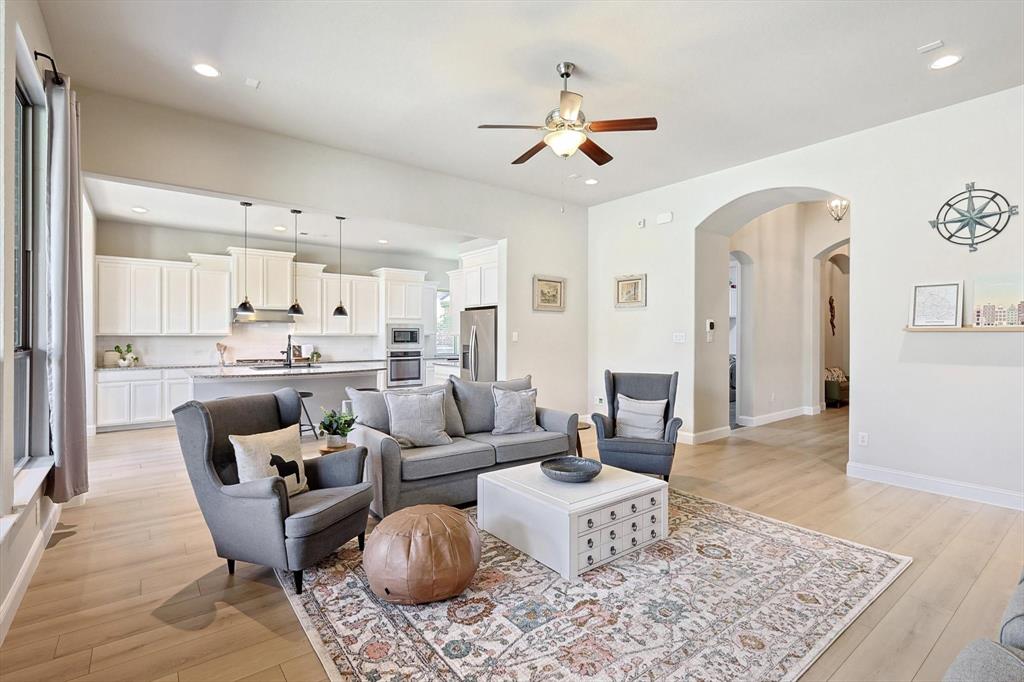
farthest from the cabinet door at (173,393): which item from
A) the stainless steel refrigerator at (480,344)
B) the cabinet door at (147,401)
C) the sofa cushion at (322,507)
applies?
the sofa cushion at (322,507)

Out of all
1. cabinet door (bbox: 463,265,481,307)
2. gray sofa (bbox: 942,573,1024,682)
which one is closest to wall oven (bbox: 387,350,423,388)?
cabinet door (bbox: 463,265,481,307)

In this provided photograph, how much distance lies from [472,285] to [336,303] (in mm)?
2985

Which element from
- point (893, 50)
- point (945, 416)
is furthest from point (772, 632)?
point (893, 50)

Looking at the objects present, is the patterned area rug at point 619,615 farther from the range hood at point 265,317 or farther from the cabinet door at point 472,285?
the range hood at point 265,317

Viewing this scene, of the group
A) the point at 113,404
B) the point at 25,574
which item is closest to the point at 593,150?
the point at 25,574

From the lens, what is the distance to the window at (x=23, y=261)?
9.32 feet

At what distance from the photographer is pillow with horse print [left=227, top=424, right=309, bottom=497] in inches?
104

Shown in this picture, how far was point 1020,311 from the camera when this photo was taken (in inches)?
145

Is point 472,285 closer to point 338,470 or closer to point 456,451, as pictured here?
point 456,451

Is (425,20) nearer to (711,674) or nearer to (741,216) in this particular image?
(711,674)

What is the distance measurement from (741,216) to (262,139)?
16.9ft

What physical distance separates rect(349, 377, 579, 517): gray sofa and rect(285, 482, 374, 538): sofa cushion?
0.43 meters

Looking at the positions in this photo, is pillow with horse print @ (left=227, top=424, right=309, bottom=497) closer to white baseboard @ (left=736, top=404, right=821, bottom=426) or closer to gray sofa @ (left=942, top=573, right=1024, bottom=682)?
gray sofa @ (left=942, top=573, right=1024, bottom=682)

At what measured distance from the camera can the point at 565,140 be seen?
3.25 m
